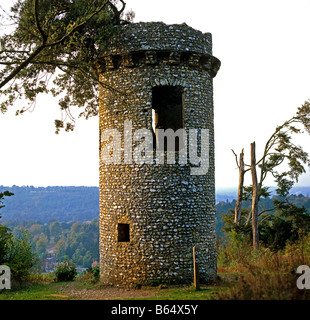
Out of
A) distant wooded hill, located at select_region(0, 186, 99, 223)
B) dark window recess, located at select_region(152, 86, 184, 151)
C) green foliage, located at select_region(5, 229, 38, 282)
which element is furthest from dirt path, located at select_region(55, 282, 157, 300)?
distant wooded hill, located at select_region(0, 186, 99, 223)

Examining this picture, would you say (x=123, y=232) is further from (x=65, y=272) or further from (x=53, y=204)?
(x=53, y=204)

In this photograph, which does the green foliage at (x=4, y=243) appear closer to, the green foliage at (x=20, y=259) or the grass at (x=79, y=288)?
the green foliage at (x=20, y=259)

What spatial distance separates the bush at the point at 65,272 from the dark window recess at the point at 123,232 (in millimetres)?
3893

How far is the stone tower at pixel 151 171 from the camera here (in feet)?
38.2

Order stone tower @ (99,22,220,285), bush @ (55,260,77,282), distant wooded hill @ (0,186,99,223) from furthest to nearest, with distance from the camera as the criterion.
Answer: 1. distant wooded hill @ (0,186,99,223)
2. bush @ (55,260,77,282)
3. stone tower @ (99,22,220,285)

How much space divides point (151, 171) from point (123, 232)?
2.32 metres

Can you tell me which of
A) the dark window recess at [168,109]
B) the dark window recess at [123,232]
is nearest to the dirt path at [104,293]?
the dark window recess at [123,232]

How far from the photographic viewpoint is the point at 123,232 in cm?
1225

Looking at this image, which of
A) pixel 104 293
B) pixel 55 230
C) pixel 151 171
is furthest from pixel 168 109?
pixel 55 230

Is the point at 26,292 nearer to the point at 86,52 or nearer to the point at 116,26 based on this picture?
the point at 86,52

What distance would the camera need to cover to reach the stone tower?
458 inches

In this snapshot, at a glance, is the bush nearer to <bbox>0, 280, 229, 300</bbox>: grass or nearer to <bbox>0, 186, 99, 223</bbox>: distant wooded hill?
<bbox>0, 280, 229, 300</bbox>: grass
